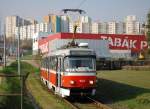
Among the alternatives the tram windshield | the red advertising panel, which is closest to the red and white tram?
the tram windshield

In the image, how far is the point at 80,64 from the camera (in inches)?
902

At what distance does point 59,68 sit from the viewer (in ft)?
81.4

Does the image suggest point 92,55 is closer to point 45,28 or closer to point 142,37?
point 142,37

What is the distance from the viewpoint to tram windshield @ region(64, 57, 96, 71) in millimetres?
22844

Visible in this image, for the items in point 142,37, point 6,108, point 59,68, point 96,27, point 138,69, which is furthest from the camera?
point 96,27

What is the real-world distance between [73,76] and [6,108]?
7.64 meters

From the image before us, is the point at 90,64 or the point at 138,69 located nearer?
the point at 90,64

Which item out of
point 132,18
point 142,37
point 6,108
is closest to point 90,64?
point 6,108

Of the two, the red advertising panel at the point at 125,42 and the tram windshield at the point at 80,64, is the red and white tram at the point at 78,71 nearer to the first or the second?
the tram windshield at the point at 80,64

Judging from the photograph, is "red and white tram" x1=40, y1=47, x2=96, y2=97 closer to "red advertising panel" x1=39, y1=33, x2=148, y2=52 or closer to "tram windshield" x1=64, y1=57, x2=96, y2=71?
"tram windshield" x1=64, y1=57, x2=96, y2=71

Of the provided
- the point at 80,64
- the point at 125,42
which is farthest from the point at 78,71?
the point at 125,42

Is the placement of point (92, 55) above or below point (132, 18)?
below

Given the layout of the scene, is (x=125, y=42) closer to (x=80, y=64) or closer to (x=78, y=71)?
(x=80, y=64)

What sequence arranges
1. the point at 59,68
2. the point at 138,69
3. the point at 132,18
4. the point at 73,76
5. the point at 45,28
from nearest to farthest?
1. the point at 73,76
2. the point at 59,68
3. the point at 138,69
4. the point at 45,28
5. the point at 132,18
